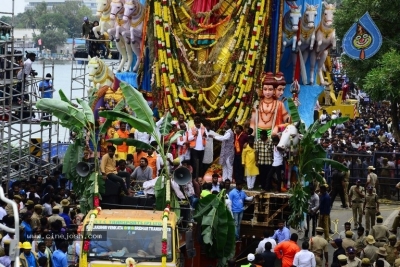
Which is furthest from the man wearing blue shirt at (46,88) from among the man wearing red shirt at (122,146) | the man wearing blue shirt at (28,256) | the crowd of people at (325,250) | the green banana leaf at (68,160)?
the man wearing blue shirt at (28,256)

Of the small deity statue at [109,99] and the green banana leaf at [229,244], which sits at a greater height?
the small deity statue at [109,99]

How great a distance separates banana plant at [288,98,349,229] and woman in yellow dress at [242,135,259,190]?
1123 mm

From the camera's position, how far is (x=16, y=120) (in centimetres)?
2853

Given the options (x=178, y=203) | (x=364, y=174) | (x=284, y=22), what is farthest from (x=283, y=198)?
(x=364, y=174)

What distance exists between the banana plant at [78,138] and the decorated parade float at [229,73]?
0.04m

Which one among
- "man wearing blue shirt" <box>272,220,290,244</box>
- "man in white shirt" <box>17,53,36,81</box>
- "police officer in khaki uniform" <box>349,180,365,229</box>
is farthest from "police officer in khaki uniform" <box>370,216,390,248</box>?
"man in white shirt" <box>17,53,36,81</box>

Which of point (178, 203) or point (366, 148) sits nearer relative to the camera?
point (178, 203)

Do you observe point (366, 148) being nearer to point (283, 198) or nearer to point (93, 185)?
point (283, 198)

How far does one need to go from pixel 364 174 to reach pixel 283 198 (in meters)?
7.76

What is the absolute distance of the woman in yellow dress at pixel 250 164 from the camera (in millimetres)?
24391

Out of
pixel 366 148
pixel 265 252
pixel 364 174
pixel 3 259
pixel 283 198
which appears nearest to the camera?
pixel 3 259

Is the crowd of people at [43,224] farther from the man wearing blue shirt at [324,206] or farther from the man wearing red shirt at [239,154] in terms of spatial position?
the man wearing blue shirt at [324,206]

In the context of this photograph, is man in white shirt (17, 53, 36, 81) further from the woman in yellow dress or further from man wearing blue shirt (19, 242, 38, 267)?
man wearing blue shirt (19, 242, 38, 267)

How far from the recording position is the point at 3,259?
57.0 ft
